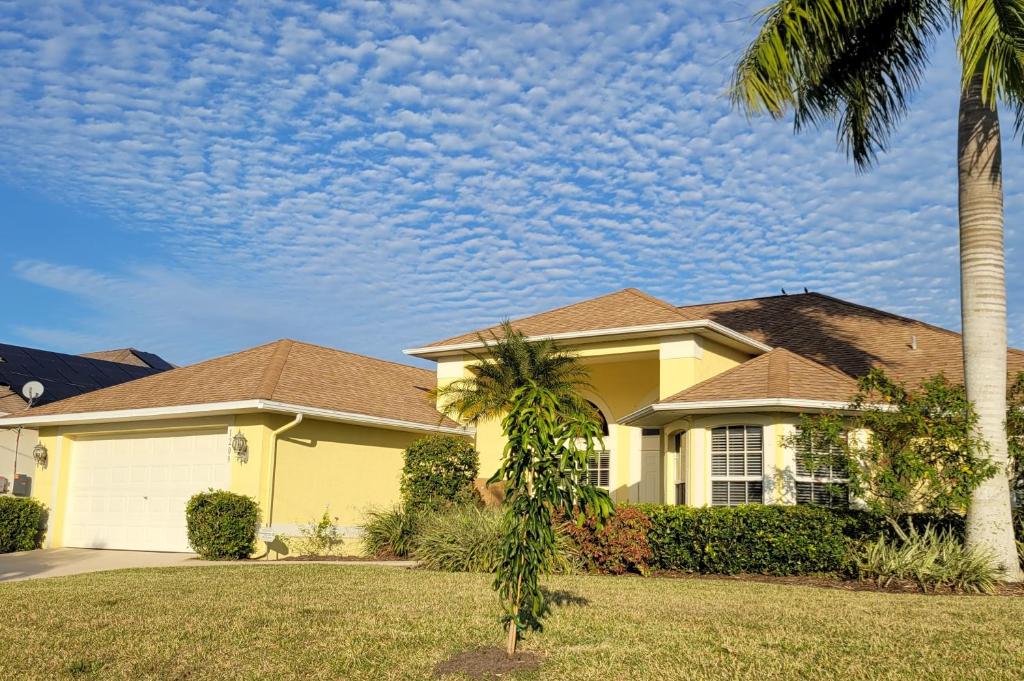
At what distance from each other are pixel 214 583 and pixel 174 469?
7640 mm

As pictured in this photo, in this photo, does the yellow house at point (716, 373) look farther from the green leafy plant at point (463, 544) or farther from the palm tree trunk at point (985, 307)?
the green leafy plant at point (463, 544)

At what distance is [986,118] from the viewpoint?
44.7 ft

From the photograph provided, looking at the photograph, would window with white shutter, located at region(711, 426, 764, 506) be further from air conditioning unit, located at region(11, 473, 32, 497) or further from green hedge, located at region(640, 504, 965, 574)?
air conditioning unit, located at region(11, 473, 32, 497)

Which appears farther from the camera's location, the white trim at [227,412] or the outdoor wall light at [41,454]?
the outdoor wall light at [41,454]

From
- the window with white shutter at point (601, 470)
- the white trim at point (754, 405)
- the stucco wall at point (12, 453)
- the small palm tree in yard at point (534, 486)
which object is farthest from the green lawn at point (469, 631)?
the stucco wall at point (12, 453)

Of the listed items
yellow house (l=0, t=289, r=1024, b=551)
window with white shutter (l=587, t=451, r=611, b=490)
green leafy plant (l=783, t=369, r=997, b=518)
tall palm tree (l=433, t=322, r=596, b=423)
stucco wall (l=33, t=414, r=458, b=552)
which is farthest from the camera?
window with white shutter (l=587, t=451, r=611, b=490)

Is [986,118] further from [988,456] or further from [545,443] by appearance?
[545,443]

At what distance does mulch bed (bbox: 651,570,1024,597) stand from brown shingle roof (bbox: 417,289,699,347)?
609 cm

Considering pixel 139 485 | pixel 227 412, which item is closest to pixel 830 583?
pixel 227 412

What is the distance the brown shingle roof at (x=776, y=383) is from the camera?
15.6 m

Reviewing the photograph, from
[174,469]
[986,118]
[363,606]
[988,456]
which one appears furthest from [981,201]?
[174,469]

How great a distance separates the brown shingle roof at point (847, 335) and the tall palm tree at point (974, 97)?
4.13 meters

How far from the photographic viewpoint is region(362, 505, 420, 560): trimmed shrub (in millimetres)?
18078

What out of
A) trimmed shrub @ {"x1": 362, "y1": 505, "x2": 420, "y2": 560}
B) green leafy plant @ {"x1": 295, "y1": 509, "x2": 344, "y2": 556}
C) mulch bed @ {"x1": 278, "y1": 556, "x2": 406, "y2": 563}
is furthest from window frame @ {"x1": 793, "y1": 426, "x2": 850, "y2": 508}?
green leafy plant @ {"x1": 295, "y1": 509, "x2": 344, "y2": 556}
